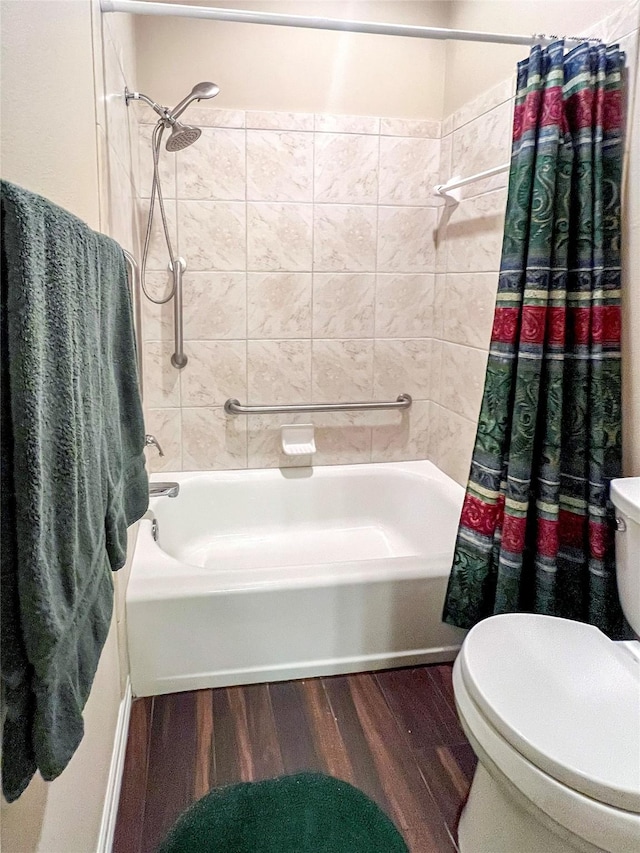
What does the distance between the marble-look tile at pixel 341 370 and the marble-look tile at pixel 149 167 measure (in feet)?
2.80

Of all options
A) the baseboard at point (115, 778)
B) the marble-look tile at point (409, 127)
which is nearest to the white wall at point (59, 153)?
the baseboard at point (115, 778)

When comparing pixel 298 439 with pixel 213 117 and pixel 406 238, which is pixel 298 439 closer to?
pixel 406 238

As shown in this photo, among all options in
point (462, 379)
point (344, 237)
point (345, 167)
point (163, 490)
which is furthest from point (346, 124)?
point (163, 490)

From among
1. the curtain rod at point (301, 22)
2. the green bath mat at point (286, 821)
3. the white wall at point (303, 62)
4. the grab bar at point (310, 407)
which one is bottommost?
the green bath mat at point (286, 821)

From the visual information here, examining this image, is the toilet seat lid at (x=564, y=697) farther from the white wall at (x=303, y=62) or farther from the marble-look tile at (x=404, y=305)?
the white wall at (x=303, y=62)

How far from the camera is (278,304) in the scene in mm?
2598

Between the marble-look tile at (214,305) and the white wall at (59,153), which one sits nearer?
the white wall at (59,153)

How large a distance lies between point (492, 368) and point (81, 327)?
1238 mm

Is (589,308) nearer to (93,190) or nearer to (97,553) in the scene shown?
(93,190)

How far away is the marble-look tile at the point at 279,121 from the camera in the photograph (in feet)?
8.00

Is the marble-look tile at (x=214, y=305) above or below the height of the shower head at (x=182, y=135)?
below

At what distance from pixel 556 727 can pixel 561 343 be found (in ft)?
3.07

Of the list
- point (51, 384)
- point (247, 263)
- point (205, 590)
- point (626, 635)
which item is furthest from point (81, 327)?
point (247, 263)

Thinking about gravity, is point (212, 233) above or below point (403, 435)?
above
